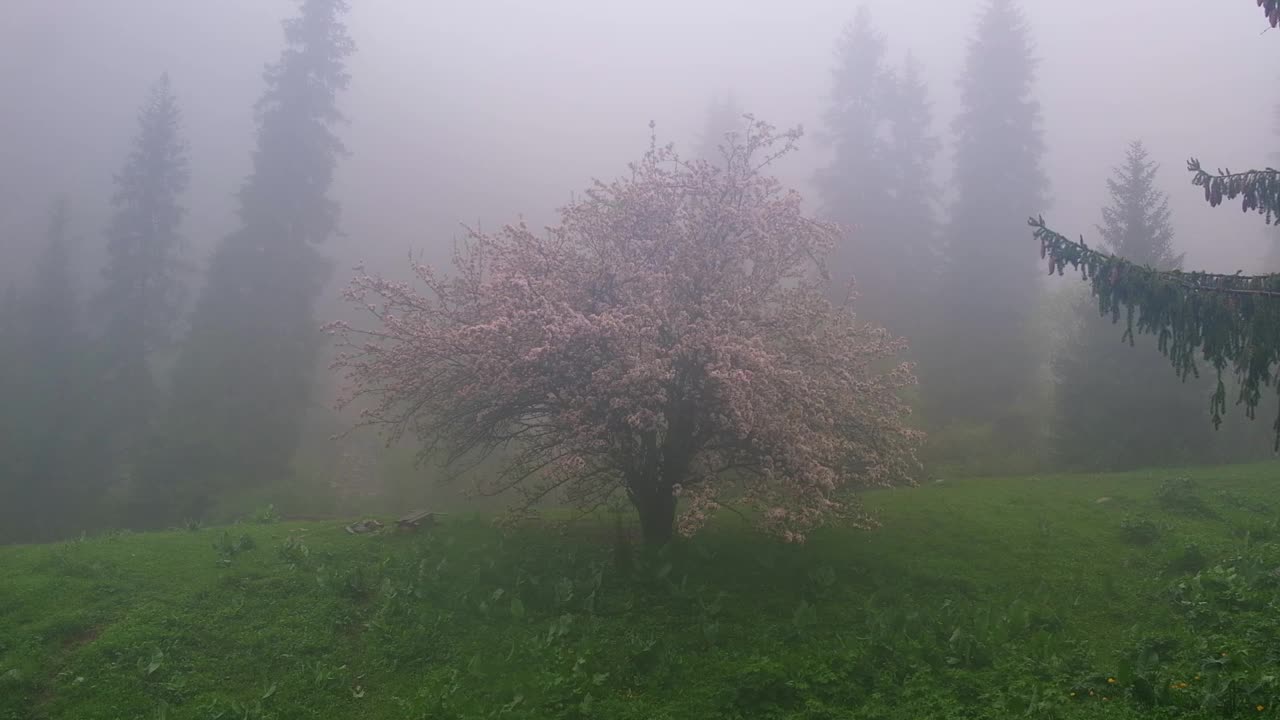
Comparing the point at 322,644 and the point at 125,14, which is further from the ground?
the point at 125,14

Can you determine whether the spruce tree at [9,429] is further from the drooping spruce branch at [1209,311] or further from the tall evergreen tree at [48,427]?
the drooping spruce branch at [1209,311]

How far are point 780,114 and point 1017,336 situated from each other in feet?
179

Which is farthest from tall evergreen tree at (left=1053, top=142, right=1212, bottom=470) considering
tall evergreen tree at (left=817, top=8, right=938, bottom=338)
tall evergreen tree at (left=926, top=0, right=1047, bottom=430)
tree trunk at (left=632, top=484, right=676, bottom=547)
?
tree trunk at (left=632, top=484, right=676, bottom=547)

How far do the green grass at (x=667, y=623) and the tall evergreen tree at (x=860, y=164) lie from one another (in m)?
18.5

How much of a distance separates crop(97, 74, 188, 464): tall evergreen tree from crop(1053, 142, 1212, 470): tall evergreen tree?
109 ft

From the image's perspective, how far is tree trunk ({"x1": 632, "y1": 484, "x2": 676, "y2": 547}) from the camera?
566 inches

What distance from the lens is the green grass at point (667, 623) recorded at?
9.66 meters

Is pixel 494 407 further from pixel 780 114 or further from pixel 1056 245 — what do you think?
pixel 780 114

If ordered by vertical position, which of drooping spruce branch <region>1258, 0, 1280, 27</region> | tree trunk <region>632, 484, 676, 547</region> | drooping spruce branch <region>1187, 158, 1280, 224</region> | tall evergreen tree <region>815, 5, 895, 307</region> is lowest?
tree trunk <region>632, 484, 676, 547</region>

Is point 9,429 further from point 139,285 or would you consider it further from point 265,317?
point 265,317

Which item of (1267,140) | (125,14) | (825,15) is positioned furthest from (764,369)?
(825,15)

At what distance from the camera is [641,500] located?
47.4 ft

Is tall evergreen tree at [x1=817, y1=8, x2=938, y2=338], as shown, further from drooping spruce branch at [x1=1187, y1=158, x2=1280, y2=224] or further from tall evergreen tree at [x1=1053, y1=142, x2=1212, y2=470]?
drooping spruce branch at [x1=1187, y1=158, x2=1280, y2=224]

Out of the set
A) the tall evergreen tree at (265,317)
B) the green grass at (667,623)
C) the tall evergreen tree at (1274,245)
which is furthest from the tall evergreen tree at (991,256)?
the tall evergreen tree at (265,317)
